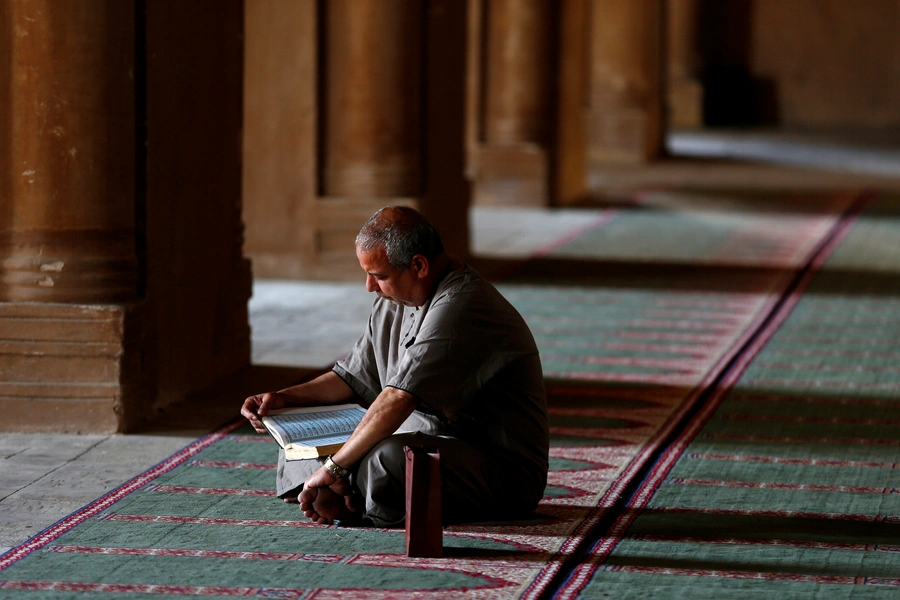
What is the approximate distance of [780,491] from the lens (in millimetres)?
4941

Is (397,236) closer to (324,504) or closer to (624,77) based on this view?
(324,504)

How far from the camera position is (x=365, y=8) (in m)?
9.56

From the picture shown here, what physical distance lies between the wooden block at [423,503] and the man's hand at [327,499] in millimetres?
319

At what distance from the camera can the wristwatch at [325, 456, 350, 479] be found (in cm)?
427

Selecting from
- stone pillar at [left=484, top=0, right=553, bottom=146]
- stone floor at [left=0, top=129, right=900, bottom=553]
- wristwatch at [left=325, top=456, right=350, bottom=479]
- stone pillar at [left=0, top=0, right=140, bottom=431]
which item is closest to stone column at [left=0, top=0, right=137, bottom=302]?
stone pillar at [left=0, top=0, right=140, bottom=431]

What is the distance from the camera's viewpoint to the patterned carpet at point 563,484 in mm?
3984

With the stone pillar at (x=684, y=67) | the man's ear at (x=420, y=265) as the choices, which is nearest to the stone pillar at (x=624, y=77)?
the stone pillar at (x=684, y=67)

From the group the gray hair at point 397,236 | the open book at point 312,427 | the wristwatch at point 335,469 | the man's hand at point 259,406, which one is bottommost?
the wristwatch at point 335,469

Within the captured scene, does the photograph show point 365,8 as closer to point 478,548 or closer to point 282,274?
point 282,274

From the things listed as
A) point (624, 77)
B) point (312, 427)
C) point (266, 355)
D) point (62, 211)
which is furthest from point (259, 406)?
point (624, 77)

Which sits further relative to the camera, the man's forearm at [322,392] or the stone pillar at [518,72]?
the stone pillar at [518,72]

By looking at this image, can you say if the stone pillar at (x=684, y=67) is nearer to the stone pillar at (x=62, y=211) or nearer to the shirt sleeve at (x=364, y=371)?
the stone pillar at (x=62, y=211)

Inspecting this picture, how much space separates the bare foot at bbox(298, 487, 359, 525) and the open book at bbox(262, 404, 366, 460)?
141mm

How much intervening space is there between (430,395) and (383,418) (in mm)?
140
